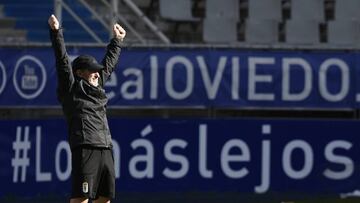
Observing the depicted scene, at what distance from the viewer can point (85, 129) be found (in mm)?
5652

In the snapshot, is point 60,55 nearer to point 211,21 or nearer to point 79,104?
point 79,104

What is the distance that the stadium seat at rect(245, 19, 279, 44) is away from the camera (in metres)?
14.2

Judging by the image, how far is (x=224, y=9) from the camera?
14141mm

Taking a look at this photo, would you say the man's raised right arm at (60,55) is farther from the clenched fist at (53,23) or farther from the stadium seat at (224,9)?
the stadium seat at (224,9)

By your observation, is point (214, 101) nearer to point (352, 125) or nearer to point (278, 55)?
point (278, 55)

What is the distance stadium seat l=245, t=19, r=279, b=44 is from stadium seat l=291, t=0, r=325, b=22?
42 cm

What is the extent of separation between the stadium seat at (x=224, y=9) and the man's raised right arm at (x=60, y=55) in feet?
28.2

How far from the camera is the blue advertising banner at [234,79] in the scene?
35.3 ft

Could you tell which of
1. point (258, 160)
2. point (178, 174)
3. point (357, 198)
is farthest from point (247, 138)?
point (357, 198)

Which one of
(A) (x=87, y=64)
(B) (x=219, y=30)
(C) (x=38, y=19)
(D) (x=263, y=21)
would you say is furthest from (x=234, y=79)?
(A) (x=87, y=64)

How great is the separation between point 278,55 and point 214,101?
1061 mm

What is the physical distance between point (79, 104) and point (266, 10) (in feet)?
29.5

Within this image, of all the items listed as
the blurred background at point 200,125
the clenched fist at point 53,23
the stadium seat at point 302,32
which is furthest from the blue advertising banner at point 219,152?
the clenched fist at point 53,23

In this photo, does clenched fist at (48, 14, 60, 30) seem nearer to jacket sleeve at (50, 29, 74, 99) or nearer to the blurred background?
jacket sleeve at (50, 29, 74, 99)
